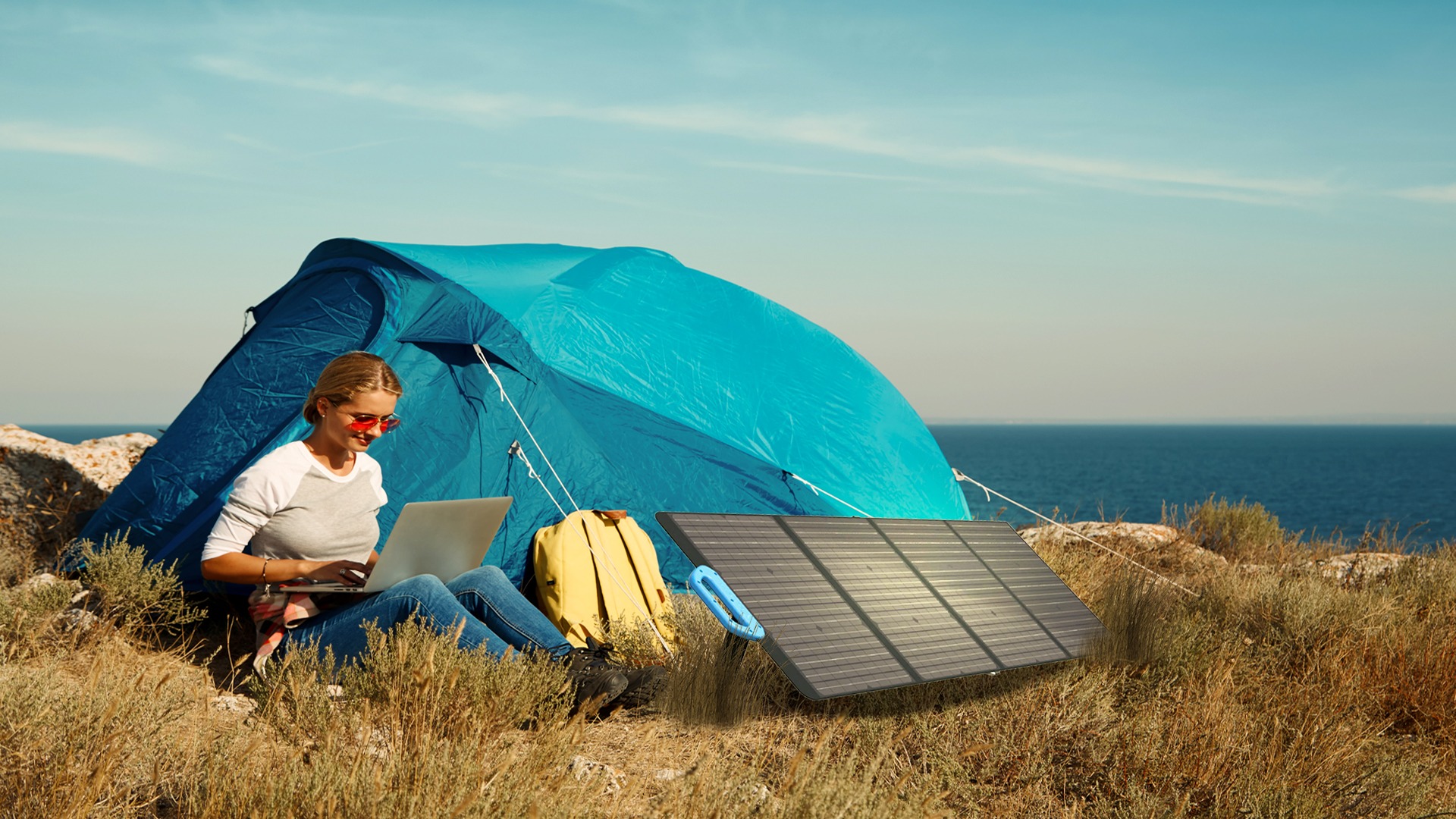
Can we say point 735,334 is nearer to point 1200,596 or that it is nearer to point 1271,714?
point 1200,596

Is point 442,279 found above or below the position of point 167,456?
above

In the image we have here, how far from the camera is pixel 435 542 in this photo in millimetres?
4414

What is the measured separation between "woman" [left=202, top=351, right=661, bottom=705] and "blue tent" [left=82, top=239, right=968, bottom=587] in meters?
1.25

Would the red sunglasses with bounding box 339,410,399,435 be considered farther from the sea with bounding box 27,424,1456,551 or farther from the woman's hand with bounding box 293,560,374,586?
the sea with bounding box 27,424,1456,551

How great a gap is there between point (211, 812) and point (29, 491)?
7093 mm

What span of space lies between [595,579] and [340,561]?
1.47 m

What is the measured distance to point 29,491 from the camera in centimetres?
818

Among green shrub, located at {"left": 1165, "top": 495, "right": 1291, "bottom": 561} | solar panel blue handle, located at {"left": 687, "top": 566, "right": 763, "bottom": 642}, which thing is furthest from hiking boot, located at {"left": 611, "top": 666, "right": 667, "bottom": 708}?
green shrub, located at {"left": 1165, "top": 495, "right": 1291, "bottom": 561}

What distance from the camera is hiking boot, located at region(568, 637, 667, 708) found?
4.18 meters

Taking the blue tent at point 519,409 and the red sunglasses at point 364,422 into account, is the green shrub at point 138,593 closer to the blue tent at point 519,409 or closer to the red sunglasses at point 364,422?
the blue tent at point 519,409

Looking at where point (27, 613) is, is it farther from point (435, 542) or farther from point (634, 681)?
point (634, 681)

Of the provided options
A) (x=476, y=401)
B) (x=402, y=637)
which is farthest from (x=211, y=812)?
(x=476, y=401)

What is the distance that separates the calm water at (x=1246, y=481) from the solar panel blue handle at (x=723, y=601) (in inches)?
660

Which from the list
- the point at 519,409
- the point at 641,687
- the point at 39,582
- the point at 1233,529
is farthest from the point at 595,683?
the point at 1233,529
